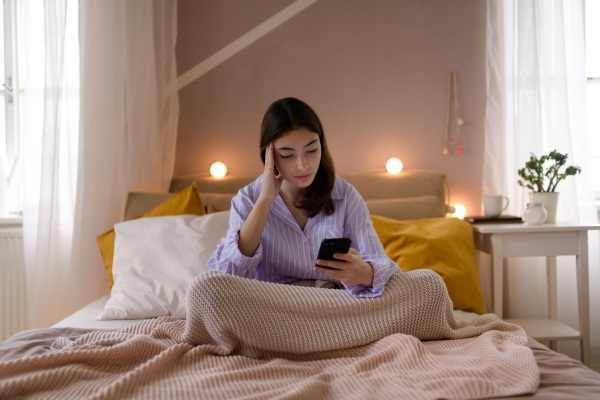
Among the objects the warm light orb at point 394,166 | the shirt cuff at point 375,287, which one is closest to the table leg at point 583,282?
the warm light orb at point 394,166

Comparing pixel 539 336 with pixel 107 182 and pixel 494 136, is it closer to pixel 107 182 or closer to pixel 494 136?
pixel 494 136

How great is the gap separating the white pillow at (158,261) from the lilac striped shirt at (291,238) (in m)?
0.36

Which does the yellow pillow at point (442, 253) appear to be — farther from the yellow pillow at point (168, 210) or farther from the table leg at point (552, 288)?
the yellow pillow at point (168, 210)

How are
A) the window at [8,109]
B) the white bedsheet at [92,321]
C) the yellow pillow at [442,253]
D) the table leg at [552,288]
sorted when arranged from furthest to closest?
the window at [8,109] < the table leg at [552,288] < the yellow pillow at [442,253] < the white bedsheet at [92,321]

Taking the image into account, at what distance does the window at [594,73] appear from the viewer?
3020 millimetres

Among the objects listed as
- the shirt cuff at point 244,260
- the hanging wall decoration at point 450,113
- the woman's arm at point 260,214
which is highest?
the hanging wall decoration at point 450,113

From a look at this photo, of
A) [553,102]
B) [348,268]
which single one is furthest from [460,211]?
[348,268]

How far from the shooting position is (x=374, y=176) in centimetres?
284

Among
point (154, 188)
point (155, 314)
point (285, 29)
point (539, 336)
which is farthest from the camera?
point (285, 29)

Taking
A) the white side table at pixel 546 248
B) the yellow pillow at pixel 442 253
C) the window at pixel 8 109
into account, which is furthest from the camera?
the window at pixel 8 109

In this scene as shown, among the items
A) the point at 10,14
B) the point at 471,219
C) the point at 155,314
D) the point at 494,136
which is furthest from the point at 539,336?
the point at 10,14

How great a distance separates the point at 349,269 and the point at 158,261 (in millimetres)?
891

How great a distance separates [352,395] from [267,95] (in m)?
2.13

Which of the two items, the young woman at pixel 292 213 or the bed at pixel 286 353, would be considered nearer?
the bed at pixel 286 353
